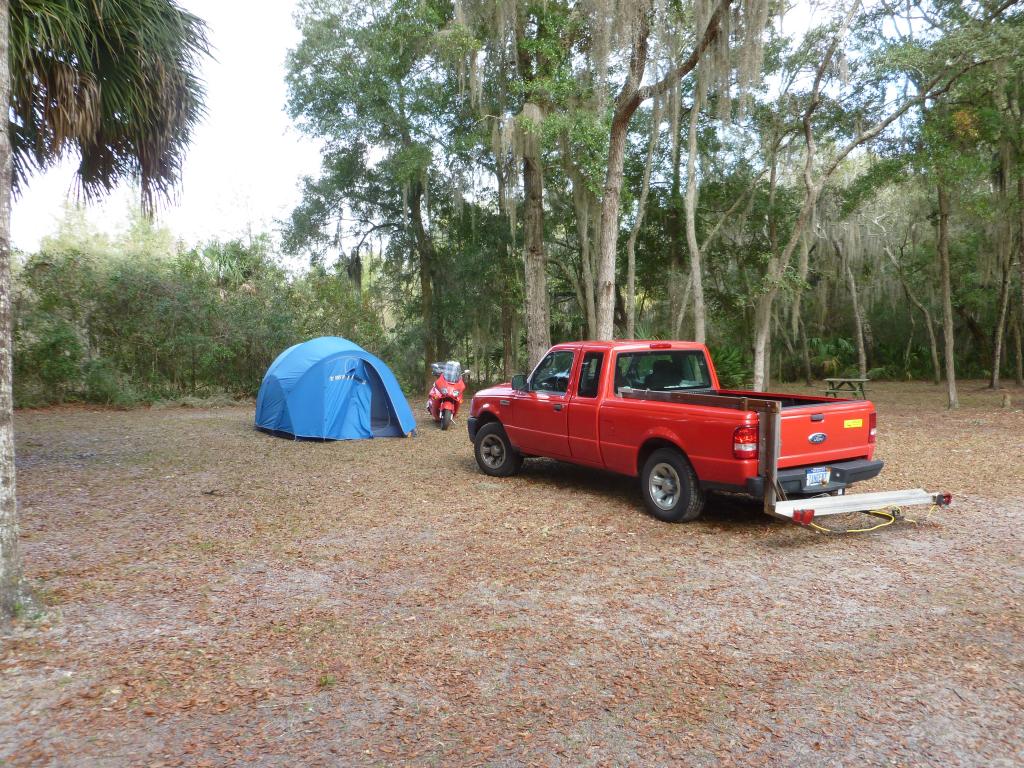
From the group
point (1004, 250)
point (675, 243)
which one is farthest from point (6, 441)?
point (1004, 250)

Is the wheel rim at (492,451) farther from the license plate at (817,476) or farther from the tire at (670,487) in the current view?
the license plate at (817,476)

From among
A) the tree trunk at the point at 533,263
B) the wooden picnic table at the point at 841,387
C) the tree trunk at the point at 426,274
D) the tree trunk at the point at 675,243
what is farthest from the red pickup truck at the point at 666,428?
the tree trunk at the point at 675,243

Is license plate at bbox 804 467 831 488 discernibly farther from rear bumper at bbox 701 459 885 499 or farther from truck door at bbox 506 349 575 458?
truck door at bbox 506 349 575 458

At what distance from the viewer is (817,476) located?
585 cm

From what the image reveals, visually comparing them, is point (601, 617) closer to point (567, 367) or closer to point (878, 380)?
point (567, 367)

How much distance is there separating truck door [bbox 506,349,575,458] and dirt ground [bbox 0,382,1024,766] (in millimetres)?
609

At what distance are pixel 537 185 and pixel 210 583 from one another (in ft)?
40.4

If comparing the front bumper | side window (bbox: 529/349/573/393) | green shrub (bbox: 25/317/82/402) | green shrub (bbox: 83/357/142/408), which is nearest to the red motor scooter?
side window (bbox: 529/349/573/393)

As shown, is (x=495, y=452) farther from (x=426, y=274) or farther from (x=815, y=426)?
(x=426, y=274)

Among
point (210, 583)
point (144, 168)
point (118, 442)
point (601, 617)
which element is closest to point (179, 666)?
point (210, 583)

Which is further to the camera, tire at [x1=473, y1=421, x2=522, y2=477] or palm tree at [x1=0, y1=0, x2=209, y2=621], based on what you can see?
tire at [x1=473, y1=421, x2=522, y2=477]

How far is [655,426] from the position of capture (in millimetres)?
6371

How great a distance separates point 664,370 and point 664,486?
1.51 meters

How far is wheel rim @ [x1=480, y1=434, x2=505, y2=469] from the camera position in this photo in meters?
8.64
